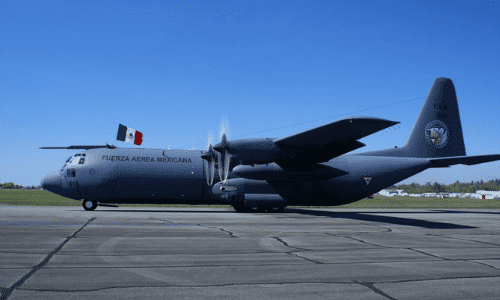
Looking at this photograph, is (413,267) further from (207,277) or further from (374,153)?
(374,153)

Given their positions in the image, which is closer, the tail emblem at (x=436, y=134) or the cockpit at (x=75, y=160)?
the cockpit at (x=75, y=160)

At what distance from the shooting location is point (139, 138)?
29859mm

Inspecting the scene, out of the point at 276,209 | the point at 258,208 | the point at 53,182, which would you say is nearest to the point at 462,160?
the point at 276,209

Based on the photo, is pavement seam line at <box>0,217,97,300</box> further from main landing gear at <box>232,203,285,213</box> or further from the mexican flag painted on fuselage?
the mexican flag painted on fuselage

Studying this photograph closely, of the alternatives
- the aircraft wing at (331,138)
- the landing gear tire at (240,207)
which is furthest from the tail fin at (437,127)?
the landing gear tire at (240,207)

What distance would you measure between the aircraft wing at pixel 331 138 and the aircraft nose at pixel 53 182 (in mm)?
14113

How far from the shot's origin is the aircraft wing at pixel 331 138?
52.3 ft

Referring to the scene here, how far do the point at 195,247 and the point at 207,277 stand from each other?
3.17 meters

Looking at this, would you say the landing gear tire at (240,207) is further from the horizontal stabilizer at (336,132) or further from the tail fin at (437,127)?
the tail fin at (437,127)

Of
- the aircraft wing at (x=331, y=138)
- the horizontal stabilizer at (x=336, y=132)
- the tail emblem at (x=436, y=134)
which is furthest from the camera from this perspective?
the tail emblem at (x=436, y=134)

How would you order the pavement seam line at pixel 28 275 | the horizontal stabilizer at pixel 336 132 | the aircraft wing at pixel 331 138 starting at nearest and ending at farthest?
the pavement seam line at pixel 28 275
the horizontal stabilizer at pixel 336 132
the aircraft wing at pixel 331 138

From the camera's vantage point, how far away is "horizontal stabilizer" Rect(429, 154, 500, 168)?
2249 cm

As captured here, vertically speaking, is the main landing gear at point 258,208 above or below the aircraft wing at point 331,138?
below

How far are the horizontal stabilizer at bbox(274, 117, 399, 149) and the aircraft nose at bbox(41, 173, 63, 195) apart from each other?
14.1 m
